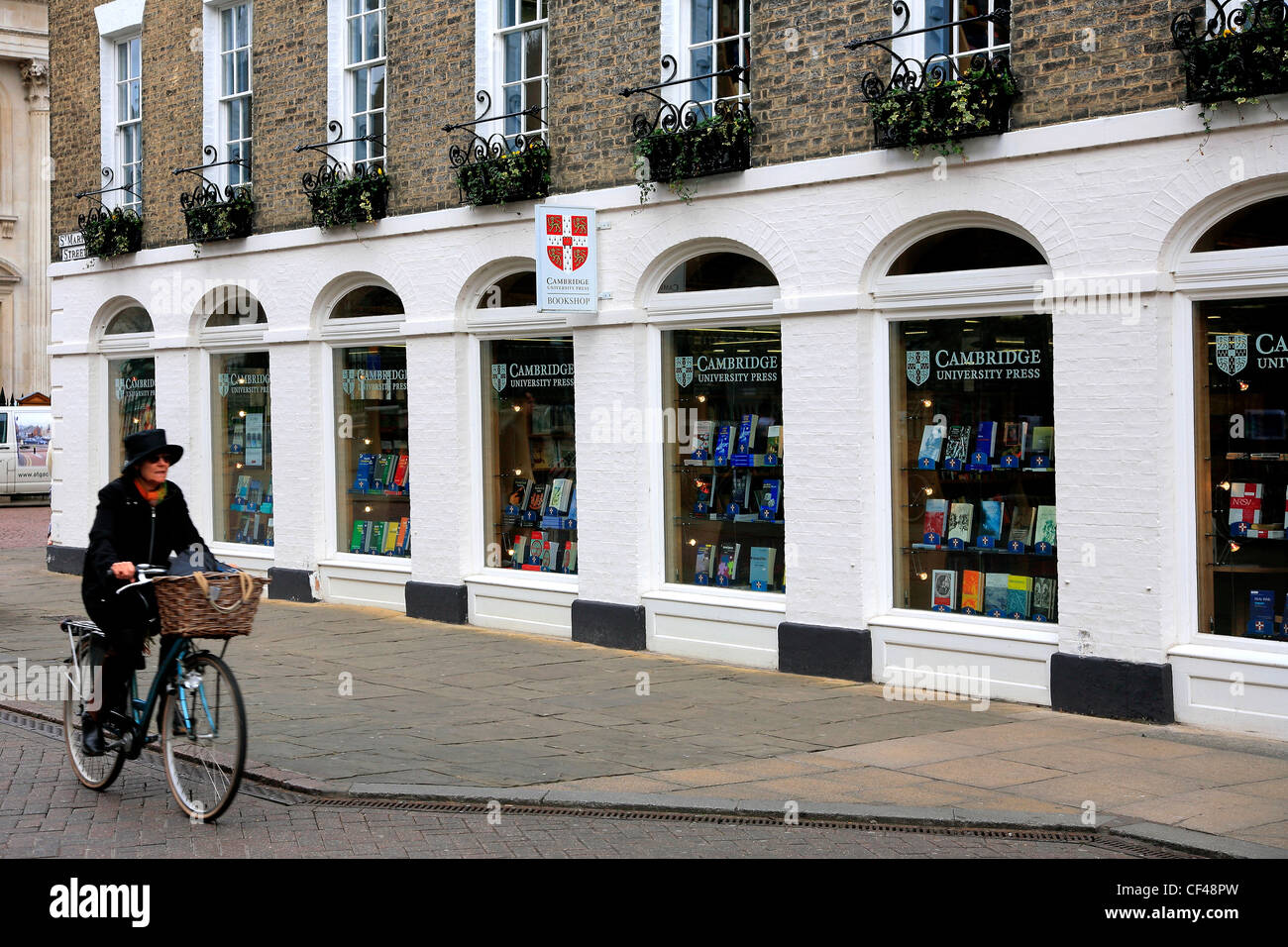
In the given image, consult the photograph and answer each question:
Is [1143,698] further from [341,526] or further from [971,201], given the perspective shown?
[341,526]

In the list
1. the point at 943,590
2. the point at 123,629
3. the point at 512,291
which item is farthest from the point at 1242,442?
the point at 512,291

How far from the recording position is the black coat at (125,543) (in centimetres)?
780

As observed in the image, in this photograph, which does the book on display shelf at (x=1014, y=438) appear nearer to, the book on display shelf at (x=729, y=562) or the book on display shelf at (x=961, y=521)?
the book on display shelf at (x=961, y=521)

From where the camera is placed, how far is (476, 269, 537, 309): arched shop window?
15011mm

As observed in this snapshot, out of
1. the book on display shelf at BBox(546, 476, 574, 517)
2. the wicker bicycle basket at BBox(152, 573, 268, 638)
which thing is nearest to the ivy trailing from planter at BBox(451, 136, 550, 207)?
the book on display shelf at BBox(546, 476, 574, 517)

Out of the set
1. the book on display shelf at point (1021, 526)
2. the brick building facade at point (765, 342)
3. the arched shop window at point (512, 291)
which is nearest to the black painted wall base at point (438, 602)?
the brick building facade at point (765, 342)

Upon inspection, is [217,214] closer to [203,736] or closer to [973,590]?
[973,590]

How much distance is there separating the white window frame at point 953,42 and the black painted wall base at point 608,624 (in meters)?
5.25

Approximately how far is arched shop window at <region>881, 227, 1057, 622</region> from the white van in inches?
1200

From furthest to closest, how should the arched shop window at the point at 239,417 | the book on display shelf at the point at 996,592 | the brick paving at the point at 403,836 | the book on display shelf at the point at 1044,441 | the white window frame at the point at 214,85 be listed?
the white window frame at the point at 214,85, the arched shop window at the point at 239,417, the book on display shelf at the point at 996,592, the book on display shelf at the point at 1044,441, the brick paving at the point at 403,836

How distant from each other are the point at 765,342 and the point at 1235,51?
14.8ft

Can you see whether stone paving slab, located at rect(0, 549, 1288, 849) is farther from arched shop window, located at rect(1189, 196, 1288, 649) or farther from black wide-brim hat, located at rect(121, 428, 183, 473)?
black wide-brim hat, located at rect(121, 428, 183, 473)

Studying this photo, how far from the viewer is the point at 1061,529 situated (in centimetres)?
1078
